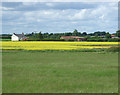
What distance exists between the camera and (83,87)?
1059 centimetres

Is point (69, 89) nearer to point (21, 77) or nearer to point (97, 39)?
point (21, 77)

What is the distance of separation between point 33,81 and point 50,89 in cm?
192

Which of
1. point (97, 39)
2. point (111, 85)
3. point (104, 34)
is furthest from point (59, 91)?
point (104, 34)

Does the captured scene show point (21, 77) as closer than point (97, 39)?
Yes

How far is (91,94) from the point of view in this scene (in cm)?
930

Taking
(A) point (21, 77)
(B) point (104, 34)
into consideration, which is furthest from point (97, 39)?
(A) point (21, 77)

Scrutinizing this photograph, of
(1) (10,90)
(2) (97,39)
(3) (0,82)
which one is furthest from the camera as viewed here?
(2) (97,39)

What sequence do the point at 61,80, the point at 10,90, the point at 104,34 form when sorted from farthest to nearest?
the point at 104,34 < the point at 61,80 < the point at 10,90

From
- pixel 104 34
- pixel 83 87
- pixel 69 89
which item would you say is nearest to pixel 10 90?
pixel 69 89

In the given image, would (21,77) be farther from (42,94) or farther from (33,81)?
(42,94)

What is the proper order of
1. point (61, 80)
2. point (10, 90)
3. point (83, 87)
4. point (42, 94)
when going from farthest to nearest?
point (61, 80) < point (83, 87) < point (10, 90) < point (42, 94)

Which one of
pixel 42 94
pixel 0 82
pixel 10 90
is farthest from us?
pixel 0 82

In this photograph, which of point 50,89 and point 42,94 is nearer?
point 42,94

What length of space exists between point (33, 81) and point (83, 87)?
2478 mm
